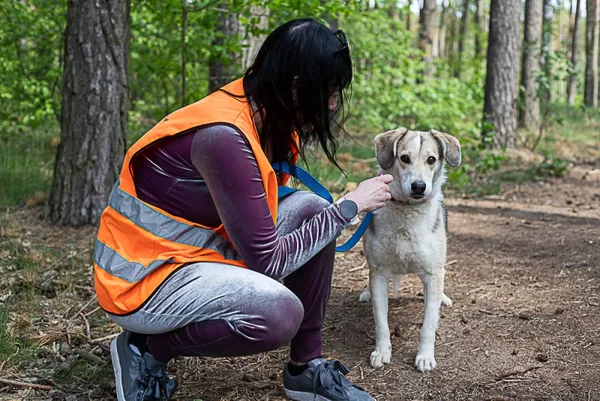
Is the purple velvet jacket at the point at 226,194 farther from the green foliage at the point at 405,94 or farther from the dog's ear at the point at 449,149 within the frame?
the green foliage at the point at 405,94

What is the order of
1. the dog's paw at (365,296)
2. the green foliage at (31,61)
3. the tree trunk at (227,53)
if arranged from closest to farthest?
the dog's paw at (365,296) < the tree trunk at (227,53) < the green foliage at (31,61)

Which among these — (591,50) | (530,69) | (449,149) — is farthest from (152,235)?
(591,50)

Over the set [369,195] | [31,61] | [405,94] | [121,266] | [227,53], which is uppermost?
[227,53]

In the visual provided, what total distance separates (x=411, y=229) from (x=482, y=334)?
29.8 inches

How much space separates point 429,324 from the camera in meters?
3.50

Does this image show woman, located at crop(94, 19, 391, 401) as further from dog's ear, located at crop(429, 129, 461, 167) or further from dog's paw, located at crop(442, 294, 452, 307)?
dog's paw, located at crop(442, 294, 452, 307)

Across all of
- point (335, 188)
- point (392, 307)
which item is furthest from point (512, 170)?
point (392, 307)

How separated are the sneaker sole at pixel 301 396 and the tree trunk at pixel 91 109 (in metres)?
3.26

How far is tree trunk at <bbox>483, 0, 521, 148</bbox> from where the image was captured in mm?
10867

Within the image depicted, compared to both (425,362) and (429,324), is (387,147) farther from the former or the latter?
(425,362)

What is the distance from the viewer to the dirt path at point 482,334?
3.17 meters

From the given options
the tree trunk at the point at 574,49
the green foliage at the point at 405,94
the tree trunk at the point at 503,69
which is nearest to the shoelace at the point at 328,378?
the green foliage at the point at 405,94

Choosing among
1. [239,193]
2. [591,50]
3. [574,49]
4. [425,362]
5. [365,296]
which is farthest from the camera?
[574,49]

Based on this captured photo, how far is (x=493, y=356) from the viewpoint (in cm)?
350
